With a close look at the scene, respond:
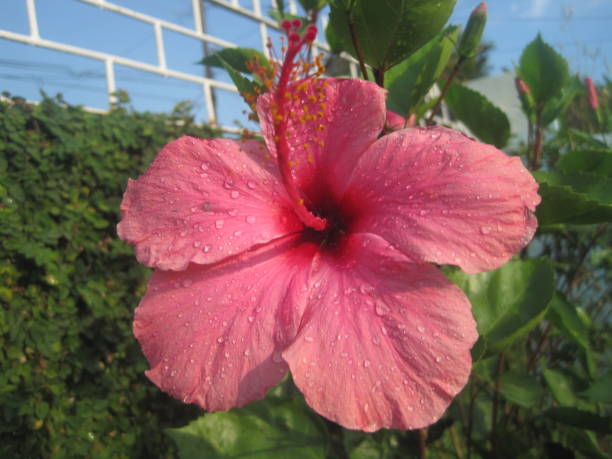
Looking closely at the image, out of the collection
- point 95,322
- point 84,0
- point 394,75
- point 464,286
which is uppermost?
point 84,0

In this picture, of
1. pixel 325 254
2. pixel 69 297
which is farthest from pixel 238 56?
pixel 69 297

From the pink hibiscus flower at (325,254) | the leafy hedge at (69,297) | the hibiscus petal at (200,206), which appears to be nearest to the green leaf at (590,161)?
the pink hibiscus flower at (325,254)

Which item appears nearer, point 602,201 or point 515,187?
point 515,187

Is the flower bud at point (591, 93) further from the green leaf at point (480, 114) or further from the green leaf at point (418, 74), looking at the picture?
the green leaf at point (418, 74)

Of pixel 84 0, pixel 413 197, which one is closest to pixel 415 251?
pixel 413 197

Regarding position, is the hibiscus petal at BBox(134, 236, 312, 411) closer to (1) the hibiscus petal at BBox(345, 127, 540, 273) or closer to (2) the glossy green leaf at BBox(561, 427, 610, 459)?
(1) the hibiscus petal at BBox(345, 127, 540, 273)

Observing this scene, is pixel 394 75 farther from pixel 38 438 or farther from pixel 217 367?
pixel 38 438
